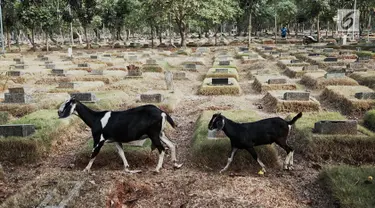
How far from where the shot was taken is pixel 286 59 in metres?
26.3

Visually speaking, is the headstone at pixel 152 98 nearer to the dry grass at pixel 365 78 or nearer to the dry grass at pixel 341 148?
the dry grass at pixel 341 148

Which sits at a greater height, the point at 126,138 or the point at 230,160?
the point at 126,138

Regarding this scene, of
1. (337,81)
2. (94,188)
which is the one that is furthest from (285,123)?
(337,81)

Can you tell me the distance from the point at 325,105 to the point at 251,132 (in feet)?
25.3

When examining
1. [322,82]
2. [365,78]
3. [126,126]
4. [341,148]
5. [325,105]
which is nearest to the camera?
[126,126]

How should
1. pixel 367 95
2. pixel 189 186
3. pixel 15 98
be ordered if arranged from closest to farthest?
pixel 189 186
pixel 367 95
pixel 15 98

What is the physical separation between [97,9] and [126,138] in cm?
4227

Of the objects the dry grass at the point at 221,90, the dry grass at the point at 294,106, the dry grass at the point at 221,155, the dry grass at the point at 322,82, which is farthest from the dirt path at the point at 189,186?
the dry grass at the point at 322,82

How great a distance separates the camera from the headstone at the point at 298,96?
1288cm

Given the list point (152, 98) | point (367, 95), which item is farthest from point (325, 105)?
point (152, 98)

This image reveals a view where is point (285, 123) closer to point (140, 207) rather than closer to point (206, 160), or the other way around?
point (206, 160)

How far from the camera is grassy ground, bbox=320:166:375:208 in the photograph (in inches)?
221

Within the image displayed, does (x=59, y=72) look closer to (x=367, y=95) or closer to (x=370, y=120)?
(x=367, y=95)

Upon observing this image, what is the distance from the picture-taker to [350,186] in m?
6.07
